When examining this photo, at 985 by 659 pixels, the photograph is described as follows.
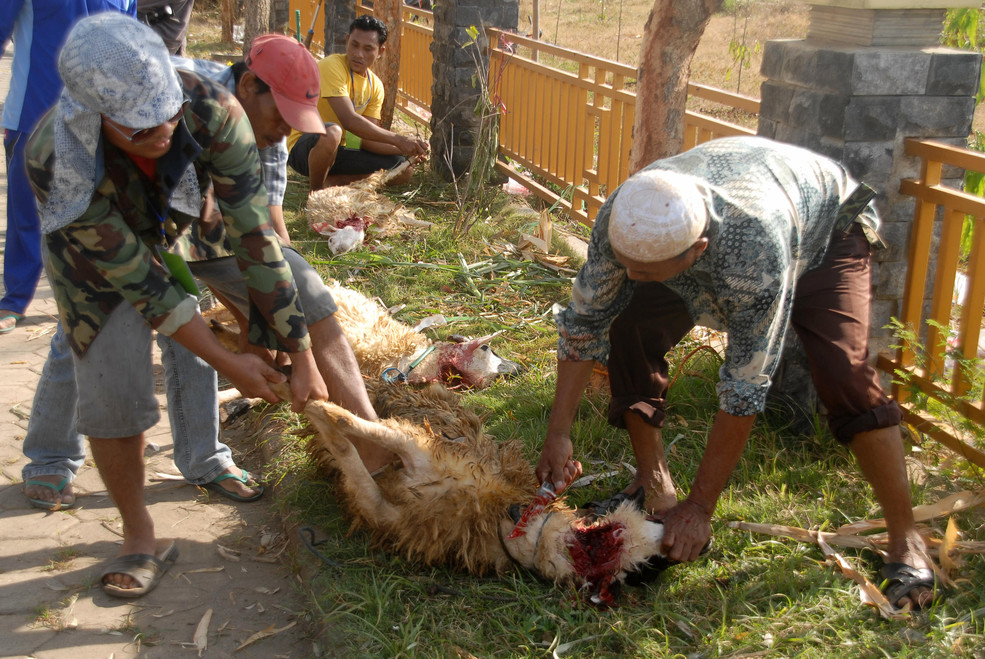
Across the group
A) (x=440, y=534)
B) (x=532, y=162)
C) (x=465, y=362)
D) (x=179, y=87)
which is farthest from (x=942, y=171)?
(x=532, y=162)

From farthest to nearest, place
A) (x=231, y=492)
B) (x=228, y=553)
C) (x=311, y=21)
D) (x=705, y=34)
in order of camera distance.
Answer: (x=705, y=34) → (x=311, y=21) → (x=231, y=492) → (x=228, y=553)

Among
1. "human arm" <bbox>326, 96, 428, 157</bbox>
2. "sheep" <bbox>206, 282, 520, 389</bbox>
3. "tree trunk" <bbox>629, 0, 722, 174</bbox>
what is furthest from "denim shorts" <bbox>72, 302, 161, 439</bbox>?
"human arm" <bbox>326, 96, 428, 157</bbox>

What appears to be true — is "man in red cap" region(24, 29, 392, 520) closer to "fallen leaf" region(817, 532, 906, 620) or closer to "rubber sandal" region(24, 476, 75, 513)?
"rubber sandal" region(24, 476, 75, 513)

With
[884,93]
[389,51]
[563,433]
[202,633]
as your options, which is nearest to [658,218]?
[563,433]

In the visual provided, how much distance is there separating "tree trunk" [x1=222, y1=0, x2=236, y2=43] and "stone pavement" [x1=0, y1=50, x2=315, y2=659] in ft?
49.0

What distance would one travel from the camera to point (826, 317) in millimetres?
3027

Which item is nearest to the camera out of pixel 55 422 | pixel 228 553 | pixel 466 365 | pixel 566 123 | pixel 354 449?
pixel 354 449

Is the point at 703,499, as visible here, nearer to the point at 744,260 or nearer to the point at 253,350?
the point at 744,260

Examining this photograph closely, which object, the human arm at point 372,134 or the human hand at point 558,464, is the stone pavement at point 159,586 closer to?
the human hand at point 558,464

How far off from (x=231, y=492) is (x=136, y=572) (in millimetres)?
685

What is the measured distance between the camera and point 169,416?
3678mm

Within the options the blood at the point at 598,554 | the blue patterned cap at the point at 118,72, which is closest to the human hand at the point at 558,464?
the blood at the point at 598,554

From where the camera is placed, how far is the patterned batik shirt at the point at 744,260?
256 centimetres

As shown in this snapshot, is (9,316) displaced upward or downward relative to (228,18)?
downward
